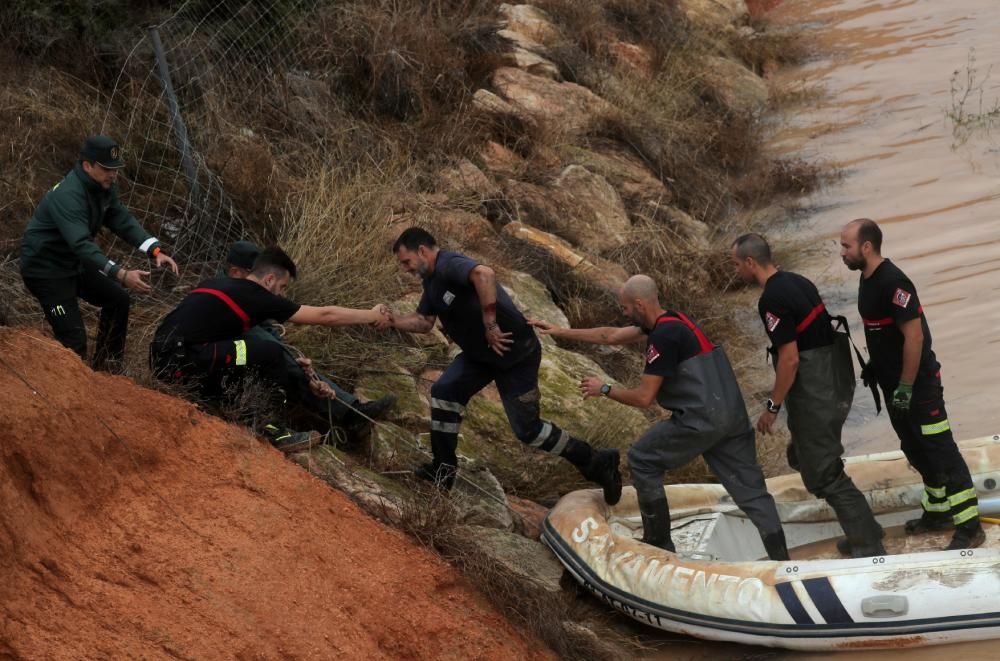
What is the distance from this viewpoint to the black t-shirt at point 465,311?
23.1 ft

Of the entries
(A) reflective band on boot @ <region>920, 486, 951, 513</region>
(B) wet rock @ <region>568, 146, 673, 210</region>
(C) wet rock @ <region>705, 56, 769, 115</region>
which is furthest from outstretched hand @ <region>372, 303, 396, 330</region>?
(C) wet rock @ <region>705, 56, 769, 115</region>

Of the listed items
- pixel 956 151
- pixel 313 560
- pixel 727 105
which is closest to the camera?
pixel 313 560

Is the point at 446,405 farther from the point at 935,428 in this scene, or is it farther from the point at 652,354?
the point at 935,428

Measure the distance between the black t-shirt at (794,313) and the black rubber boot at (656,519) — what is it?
1.13m

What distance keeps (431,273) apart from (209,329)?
1.32 m

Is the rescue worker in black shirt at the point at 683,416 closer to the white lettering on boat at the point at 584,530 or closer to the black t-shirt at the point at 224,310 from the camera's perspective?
the white lettering on boat at the point at 584,530

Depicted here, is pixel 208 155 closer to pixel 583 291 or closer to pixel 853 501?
pixel 583 291

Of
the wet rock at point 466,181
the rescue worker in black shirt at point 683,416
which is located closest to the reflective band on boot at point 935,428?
the rescue worker in black shirt at point 683,416

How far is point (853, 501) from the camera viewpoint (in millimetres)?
6957

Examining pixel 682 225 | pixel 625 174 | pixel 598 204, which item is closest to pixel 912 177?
pixel 682 225

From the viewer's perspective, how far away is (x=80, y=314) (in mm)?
7453

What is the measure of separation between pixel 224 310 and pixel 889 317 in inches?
148

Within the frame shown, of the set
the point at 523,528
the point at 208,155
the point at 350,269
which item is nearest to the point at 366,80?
the point at 208,155

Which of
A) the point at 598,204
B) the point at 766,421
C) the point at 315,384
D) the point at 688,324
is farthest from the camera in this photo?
the point at 598,204
